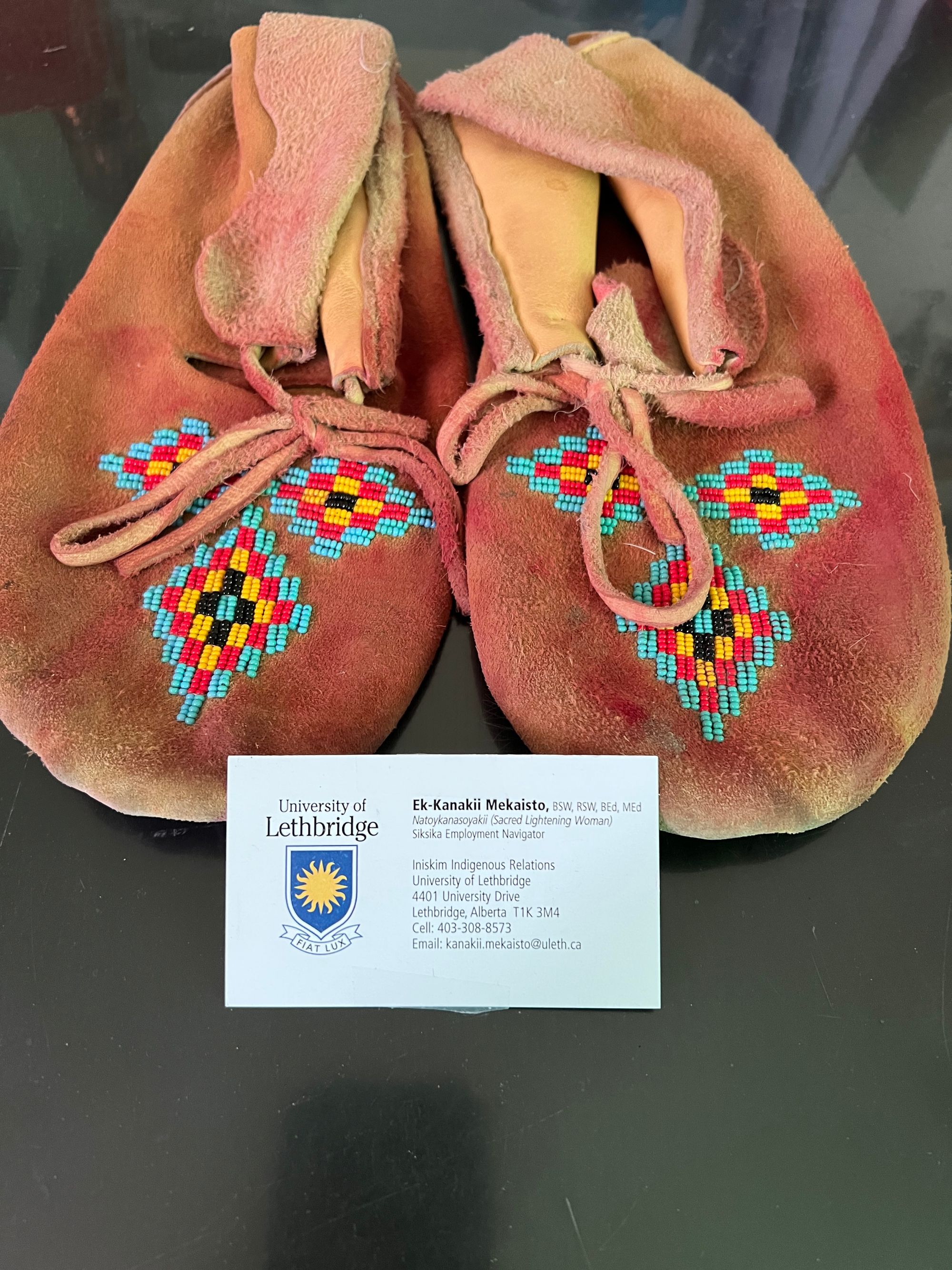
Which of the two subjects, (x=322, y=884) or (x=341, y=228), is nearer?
(x=322, y=884)

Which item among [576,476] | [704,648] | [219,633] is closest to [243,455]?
[219,633]

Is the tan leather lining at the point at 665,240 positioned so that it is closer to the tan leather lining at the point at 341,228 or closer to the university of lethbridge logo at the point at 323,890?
the tan leather lining at the point at 341,228

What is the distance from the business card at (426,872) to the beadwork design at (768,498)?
188mm

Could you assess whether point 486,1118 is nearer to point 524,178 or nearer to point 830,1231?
point 830,1231

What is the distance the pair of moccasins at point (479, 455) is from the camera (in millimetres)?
519

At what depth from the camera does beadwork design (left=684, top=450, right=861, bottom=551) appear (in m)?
0.57

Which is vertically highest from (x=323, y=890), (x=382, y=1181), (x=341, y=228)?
(x=341, y=228)

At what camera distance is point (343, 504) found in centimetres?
59

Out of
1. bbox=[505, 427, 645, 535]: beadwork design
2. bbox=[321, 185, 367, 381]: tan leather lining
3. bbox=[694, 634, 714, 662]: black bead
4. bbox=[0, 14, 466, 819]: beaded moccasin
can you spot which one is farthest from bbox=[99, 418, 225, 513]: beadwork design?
bbox=[694, 634, 714, 662]: black bead

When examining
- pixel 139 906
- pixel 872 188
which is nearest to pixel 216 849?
pixel 139 906

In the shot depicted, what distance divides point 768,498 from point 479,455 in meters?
0.20

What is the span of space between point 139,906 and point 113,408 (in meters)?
0.34

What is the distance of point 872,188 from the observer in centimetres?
84

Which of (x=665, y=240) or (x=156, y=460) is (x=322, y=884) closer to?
(x=156, y=460)
